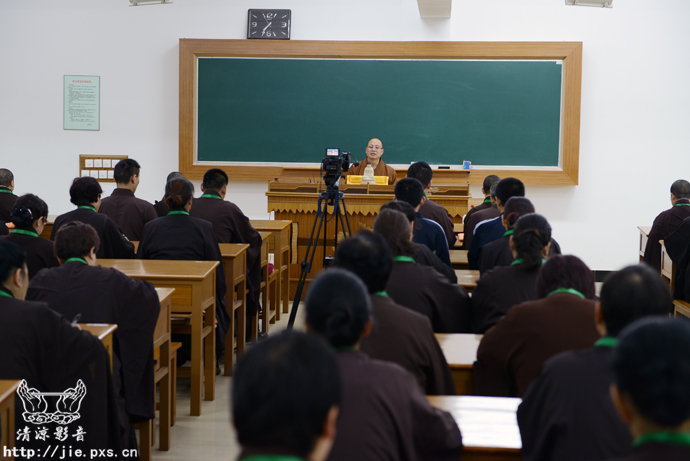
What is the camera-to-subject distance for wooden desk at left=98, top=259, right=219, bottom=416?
3.25 m

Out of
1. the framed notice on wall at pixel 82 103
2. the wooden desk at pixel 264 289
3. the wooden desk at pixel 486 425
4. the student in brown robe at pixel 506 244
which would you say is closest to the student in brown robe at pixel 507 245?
the student in brown robe at pixel 506 244

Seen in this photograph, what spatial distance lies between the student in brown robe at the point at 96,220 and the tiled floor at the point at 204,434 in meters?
0.91

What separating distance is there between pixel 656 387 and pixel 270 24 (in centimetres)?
707

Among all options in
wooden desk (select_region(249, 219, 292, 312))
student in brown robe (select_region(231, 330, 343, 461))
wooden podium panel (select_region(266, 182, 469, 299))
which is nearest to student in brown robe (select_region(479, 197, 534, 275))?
wooden desk (select_region(249, 219, 292, 312))

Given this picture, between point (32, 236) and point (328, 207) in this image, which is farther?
point (328, 207)

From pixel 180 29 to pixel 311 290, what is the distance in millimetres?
6826

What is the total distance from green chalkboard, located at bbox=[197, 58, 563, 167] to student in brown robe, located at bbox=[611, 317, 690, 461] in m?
6.60

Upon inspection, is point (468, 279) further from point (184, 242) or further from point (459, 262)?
point (184, 242)

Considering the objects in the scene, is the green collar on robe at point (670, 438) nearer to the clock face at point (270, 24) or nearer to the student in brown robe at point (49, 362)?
the student in brown robe at point (49, 362)

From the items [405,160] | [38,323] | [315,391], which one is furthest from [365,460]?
[405,160]

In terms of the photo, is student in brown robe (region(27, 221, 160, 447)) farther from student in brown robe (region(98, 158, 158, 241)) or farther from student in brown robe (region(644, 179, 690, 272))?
student in brown robe (region(644, 179, 690, 272))

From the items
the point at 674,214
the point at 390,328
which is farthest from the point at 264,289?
the point at 674,214

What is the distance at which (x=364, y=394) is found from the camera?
1.36 m

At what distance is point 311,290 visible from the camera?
1455 mm
